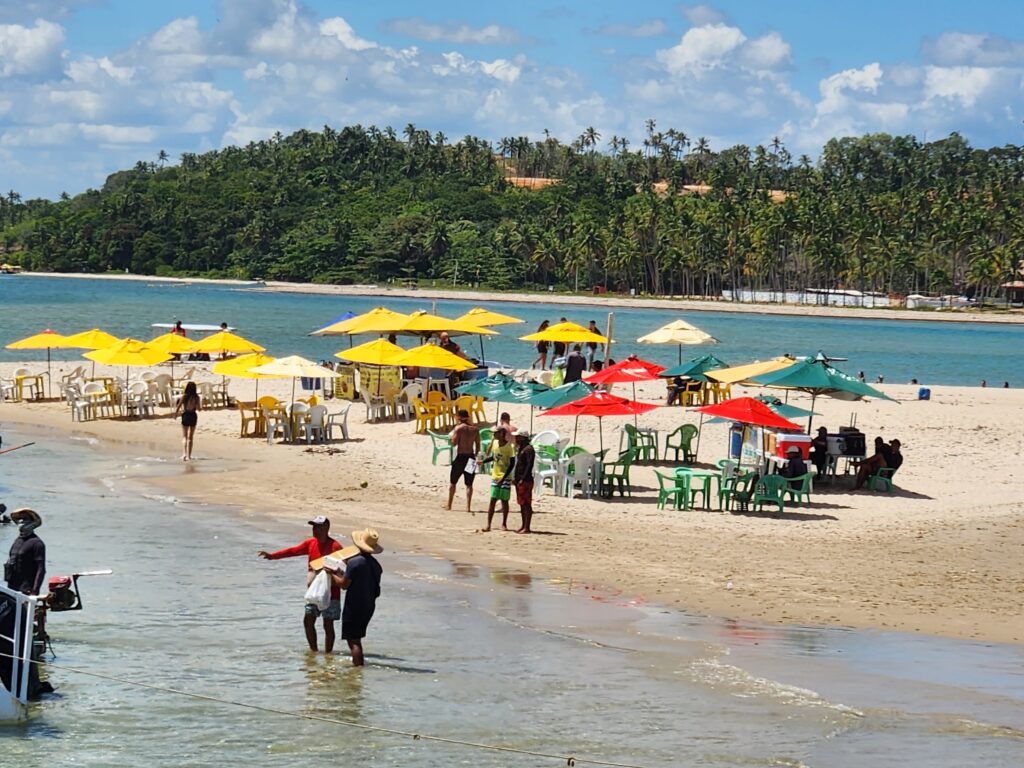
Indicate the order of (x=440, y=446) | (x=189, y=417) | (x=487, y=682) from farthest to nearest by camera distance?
(x=440, y=446), (x=189, y=417), (x=487, y=682)

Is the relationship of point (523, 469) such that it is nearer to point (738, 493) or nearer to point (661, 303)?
point (738, 493)

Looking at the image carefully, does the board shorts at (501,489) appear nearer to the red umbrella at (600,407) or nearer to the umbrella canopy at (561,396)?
the red umbrella at (600,407)

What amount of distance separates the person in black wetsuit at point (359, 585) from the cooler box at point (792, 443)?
10.2m

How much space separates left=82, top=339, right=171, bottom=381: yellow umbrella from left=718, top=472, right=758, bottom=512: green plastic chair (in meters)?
14.0

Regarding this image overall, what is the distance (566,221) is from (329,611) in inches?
5360

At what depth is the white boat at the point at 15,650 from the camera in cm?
1023

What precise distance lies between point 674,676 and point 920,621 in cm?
338

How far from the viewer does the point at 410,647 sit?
13.1 m

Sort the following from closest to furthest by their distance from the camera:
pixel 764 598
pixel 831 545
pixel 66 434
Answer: pixel 764 598
pixel 831 545
pixel 66 434

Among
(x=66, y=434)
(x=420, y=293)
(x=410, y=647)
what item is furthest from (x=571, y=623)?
(x=420, y=293)

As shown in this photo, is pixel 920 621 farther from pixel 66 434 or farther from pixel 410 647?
pixel 66 434

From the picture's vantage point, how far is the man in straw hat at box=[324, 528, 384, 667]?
1153 centimetres

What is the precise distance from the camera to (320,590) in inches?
462

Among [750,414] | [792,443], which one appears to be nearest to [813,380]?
[792,443]
